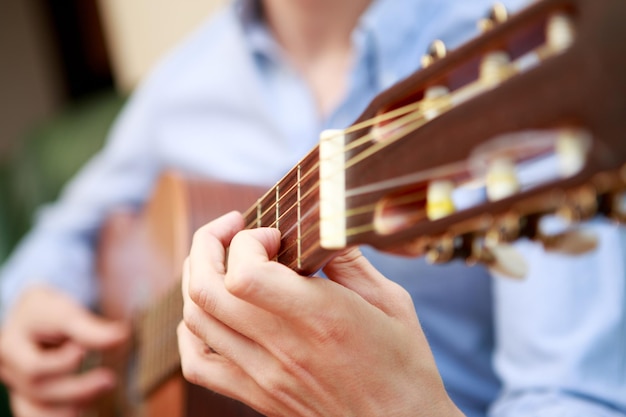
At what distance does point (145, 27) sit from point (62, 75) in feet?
1.92

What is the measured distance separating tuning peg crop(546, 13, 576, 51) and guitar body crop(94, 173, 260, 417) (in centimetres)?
37

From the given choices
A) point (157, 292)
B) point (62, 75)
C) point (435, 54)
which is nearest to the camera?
point (435, 54)

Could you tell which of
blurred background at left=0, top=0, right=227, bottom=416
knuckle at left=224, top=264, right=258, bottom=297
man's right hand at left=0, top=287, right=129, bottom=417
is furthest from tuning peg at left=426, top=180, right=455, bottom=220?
blurred background at left=0, top=0, right=227, bottom=416

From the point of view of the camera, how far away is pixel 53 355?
98 centimetres

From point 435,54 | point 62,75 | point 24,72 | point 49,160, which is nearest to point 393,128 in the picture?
point 435,54

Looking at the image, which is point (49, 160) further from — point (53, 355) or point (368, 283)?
point (368, 283)

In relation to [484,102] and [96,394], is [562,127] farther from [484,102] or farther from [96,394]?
[96,394]

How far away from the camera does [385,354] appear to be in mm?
441

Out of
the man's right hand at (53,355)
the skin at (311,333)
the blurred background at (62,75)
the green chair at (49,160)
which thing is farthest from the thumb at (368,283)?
the green chair at (49,160)

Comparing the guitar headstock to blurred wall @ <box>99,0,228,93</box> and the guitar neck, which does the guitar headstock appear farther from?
blurred wall @ <box>99,0,228,93</box>

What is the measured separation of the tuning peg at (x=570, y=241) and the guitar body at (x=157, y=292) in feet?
1.06

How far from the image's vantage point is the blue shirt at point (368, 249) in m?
0.61

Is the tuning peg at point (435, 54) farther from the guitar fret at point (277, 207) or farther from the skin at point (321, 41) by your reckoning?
the skin at point (321, 41)

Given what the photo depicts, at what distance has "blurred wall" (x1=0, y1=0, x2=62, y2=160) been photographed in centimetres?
225
